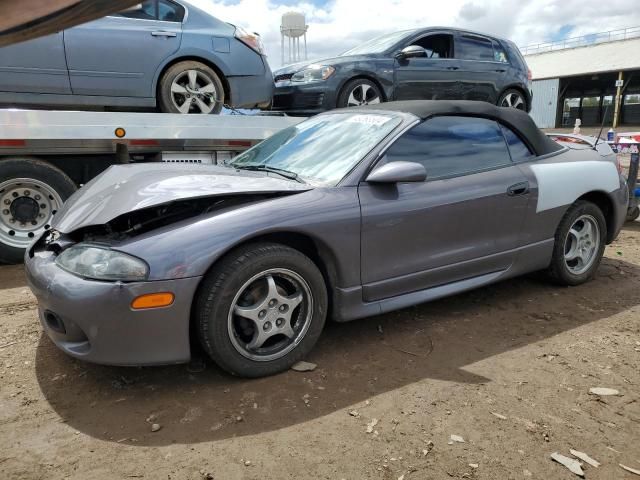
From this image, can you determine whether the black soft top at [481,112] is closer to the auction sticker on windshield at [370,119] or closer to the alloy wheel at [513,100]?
the auction sticker on windshield at [370,119]

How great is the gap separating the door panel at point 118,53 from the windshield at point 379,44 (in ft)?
8.42

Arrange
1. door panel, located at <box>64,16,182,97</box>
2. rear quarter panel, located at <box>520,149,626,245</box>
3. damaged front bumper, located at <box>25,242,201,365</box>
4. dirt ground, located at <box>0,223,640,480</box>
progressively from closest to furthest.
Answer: dirt ground, located at <box>0,223,640,480</box>
damaged front bumper, located at <box>25,242,201,365</box>
rear quarter panel, located at <box>520,149,626,245</box>
door panel, located at <box>64,16,182,97</box>

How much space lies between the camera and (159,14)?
554 cm

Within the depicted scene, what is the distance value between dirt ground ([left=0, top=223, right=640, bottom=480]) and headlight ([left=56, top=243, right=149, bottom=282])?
66 cm

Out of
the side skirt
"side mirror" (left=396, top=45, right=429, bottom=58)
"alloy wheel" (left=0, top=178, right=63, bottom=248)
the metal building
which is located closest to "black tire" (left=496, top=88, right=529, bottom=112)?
"side mirror" (left=396, top=45, right=429, bottom=58)

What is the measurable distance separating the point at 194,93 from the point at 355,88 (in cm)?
203

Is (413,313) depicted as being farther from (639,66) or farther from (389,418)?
(639,66)

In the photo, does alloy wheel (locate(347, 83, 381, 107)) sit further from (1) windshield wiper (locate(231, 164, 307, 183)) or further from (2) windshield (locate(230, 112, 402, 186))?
(1) windshield wiper (locate(231, 164, 307, 183))

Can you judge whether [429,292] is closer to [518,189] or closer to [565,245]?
[518,189]

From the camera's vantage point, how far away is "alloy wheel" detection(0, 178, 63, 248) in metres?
4.88

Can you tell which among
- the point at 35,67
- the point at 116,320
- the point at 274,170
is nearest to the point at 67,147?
the point at 35,67

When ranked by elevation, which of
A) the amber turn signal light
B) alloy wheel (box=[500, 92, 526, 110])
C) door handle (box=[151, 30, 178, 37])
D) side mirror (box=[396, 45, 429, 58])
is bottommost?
the amber turn signal light

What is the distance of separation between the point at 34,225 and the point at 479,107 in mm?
4213

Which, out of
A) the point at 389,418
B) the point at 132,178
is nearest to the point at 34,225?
the point at 132,178
